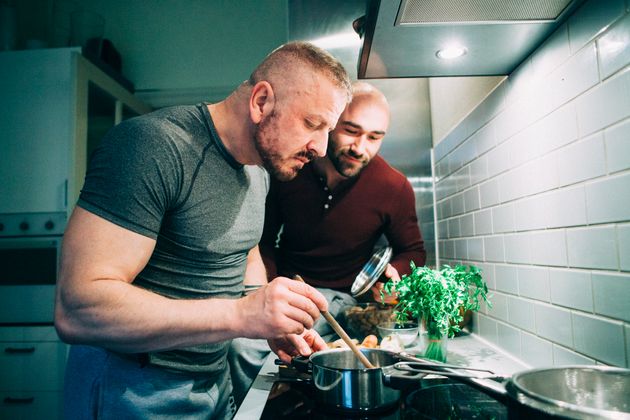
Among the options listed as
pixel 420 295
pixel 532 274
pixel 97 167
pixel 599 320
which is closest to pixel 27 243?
pixel 97 167

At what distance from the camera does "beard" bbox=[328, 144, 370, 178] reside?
5.16 feet

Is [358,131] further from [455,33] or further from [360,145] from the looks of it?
[455,33]

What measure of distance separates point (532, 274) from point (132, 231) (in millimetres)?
933

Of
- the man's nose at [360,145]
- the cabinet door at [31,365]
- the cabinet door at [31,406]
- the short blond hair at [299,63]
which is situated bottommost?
the cabinet door at [31,406]

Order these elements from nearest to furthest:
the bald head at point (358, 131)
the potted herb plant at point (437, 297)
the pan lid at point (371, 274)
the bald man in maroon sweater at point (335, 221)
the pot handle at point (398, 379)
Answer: the pot handle at point (398, 379) < the potted herb plant at point (437, 297) < the pan lid at point (371, 274) < the bald head at point (358, 131) < the bald man in maroon sweater at point (335, 221)

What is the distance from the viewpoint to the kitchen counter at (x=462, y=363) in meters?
0.76

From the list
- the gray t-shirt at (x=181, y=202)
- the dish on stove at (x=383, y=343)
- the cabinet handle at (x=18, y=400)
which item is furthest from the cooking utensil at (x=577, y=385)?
the cabinet handle at (x=18, y=400)

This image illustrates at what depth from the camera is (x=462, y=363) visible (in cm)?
109

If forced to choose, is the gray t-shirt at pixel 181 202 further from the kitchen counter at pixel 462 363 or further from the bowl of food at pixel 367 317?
the bowl of food at pixel 367 317

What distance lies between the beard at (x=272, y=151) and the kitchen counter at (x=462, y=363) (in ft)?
1.55

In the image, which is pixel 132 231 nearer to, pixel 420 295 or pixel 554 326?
pixel 420 295

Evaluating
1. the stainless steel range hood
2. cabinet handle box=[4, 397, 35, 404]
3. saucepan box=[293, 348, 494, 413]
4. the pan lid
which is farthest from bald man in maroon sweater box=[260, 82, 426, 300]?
cabinet handle box=[4, 397, 35, 404]

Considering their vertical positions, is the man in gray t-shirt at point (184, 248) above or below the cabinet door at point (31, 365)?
above

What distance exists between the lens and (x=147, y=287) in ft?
3.00
